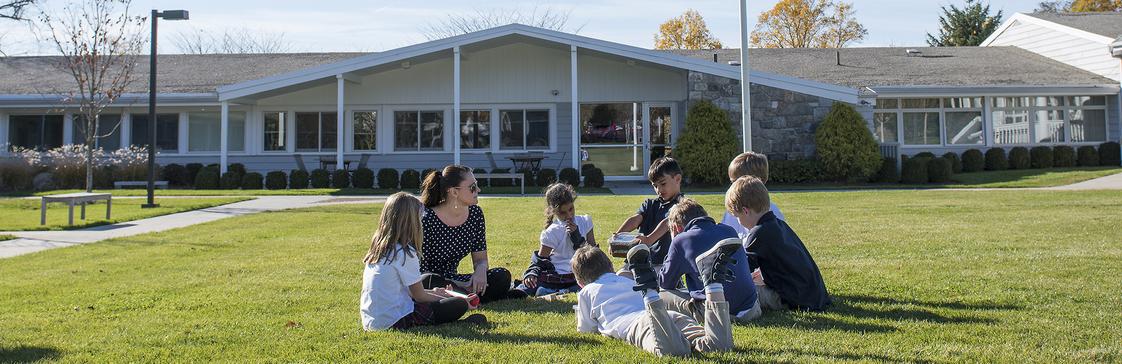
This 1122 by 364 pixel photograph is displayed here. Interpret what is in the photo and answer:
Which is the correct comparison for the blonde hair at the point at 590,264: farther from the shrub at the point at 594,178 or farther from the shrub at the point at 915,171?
the shrub at the point at 915,171

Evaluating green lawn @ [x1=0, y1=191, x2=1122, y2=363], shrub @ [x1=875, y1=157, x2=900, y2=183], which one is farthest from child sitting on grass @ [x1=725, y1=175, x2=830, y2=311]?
shrub @ [x1=875, y1=157, x2=900, y2=183]

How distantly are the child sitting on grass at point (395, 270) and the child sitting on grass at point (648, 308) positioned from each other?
0.91 metres

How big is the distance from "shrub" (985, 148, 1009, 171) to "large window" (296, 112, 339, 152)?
58.1 feet

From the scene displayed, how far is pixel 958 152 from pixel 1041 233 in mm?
16843

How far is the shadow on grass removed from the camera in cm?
422

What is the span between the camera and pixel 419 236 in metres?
4.85

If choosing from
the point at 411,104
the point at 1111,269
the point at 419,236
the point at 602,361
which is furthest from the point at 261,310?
the point at 411,104

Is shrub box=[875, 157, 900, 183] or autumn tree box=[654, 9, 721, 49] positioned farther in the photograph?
autumn tree box=[654, 9, 721, 49]

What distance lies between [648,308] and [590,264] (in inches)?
29.7

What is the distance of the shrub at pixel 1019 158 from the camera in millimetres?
23641

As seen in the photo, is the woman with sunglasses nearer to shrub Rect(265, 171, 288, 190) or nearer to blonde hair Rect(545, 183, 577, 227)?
blonde hair Rect(545, 183, 577, 227)

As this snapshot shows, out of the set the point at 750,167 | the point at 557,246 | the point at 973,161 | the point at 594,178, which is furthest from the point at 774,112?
the point at 557,246

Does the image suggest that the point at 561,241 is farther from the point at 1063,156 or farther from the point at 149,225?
the point at 1063,156

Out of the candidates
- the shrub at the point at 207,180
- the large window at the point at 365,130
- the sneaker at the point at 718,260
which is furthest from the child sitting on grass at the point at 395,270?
the large window at the point at 365,130
